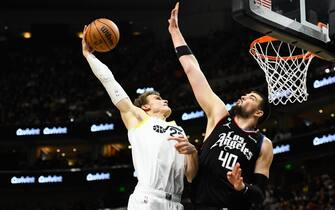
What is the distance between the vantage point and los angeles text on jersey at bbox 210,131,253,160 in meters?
4.25

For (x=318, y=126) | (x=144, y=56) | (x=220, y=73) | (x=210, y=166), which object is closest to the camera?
(x=210, y=166)

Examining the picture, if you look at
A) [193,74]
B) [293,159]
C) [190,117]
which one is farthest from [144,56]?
Answer: [193,74]

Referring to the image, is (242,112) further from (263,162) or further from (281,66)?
(281,66)

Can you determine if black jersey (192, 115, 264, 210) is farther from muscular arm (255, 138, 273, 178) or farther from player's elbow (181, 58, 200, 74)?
player's elbow (181, 58, 200, 74)

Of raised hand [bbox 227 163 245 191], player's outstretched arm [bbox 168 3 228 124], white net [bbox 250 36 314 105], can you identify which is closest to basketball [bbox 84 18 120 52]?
player's outstretched arm [bbox 168 3 228 124]

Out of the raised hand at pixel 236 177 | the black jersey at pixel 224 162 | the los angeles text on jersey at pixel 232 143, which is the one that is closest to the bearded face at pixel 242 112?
the black jersey at pixel 224 162

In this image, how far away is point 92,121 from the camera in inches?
967

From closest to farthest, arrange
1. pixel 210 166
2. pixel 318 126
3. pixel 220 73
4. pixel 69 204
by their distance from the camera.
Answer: pixel 210 166
pixel 318 126
pixel 220 73
pixel 69 204

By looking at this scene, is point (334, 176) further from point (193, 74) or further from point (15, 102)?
point (193, 74)

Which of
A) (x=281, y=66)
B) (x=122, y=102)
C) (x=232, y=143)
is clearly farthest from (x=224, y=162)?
(x=281, y=66)

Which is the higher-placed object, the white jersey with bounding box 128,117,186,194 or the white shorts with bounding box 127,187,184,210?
the white jersey with bounding box 128,117,186,194

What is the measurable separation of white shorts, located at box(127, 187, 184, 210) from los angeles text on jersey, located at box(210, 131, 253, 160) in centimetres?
50

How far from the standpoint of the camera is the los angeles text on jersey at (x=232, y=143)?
425 centimetres

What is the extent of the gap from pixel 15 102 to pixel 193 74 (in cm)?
2301
